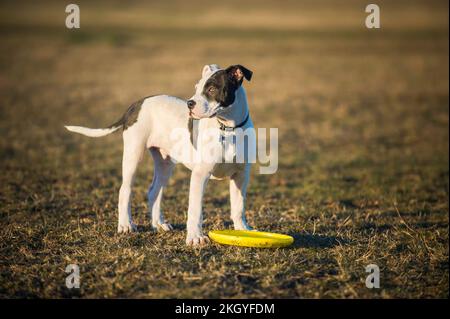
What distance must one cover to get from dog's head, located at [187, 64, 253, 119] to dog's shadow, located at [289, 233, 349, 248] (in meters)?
1.82

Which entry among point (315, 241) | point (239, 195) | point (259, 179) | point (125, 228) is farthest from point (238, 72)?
point (259, 179)

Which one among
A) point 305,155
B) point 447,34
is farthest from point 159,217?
point 447,34

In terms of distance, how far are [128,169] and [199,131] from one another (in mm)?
1181

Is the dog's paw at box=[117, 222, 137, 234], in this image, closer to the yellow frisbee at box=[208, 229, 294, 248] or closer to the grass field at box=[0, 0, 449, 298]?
the grass field at box=[0, 0, 449, 298]

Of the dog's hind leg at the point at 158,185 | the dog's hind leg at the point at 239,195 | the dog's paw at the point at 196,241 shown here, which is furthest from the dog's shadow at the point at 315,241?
the dog's hind leg at the point at 158,185

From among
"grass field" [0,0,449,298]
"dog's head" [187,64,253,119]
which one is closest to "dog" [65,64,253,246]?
"dog's head" [187,64,253,119]

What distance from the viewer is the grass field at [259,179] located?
258 inches

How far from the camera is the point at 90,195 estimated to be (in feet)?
34.9

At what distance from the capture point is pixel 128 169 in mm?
8266

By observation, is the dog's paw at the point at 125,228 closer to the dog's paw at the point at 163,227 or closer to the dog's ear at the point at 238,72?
the dog's paw at the point at 163,227

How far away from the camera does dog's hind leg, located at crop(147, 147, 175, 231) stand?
8508mm

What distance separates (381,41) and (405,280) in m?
37.9

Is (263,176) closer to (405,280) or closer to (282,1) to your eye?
(405,280)

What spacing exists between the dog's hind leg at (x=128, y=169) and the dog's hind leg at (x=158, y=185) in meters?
0.36
